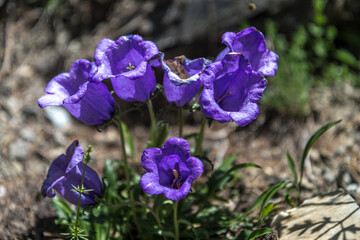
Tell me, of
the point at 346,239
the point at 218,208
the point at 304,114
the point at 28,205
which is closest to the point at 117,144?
the point at 28,205

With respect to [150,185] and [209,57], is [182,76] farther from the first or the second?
[209,57]

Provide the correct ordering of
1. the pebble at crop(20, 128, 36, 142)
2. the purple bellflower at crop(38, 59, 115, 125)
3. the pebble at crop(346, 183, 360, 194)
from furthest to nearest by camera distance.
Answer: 1. the pebble at crop(20, 128, 36, 142)
2. the pebble at crop(346, 183, 360, 194)
3. the purple bellflower at crop(38, 59, 115, 125)

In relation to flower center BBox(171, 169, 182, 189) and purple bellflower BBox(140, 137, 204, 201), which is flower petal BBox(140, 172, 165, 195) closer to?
purple bellflower BBox(140, 137, 204, 201)

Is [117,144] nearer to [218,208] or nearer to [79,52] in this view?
[79,52]

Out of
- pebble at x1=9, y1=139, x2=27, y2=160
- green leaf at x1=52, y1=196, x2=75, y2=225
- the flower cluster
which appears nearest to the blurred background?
pebble at x1=9, y1=139, x2=27, y2=160

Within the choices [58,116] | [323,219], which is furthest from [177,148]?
[58,116]
